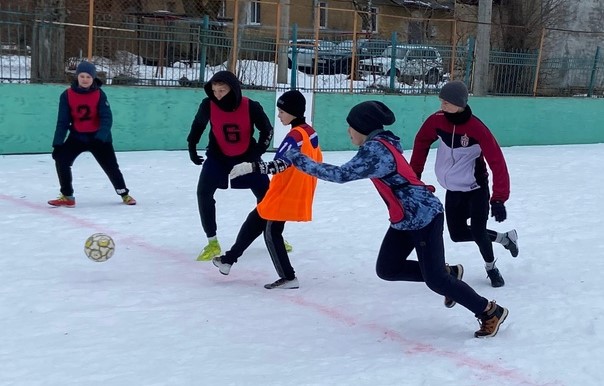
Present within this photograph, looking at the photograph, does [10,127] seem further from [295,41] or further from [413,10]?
[413,10]

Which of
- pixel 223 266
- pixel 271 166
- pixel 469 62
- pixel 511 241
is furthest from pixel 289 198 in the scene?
pixel 469 62

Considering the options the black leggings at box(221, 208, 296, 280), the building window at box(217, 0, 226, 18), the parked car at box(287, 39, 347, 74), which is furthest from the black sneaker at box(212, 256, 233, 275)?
the building window at box(217, 0, 226, 18)

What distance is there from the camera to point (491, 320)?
4887mm

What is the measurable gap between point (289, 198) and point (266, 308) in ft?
2.56

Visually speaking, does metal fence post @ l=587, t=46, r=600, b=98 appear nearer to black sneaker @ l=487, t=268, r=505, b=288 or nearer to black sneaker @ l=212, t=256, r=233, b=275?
black sneaker @ l=487, t=268, r=505, b=288

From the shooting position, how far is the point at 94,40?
1384cm

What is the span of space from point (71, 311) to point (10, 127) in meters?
8.56

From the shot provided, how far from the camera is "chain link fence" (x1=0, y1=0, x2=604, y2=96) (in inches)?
535

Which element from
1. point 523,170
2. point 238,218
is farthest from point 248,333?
point 523,170

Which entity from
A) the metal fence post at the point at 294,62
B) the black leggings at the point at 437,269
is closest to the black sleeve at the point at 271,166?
the black leggings at the point at 437,269

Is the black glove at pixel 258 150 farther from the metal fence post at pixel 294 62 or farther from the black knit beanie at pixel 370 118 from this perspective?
the metal fence post at pixel 294 62

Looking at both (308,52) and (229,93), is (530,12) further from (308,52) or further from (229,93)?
(229,93)

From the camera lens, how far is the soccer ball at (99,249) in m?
6.41

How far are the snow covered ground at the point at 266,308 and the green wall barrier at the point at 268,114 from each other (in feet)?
13.0
